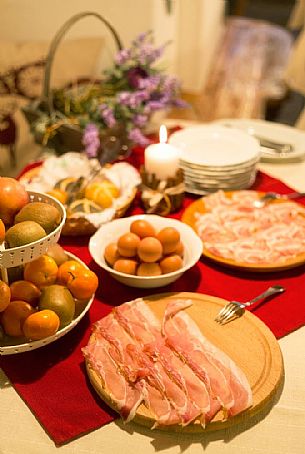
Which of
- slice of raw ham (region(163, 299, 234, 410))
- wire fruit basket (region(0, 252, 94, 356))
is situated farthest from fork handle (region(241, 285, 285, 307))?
wire fruit basket (region(0, 252, 94, 356))

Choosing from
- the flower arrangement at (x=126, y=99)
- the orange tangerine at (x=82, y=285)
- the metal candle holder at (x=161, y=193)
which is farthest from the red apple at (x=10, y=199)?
the flower arrangement at (x=126, y=99)

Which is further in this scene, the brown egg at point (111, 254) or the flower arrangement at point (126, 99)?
the flower arrangement at point (126, 99)

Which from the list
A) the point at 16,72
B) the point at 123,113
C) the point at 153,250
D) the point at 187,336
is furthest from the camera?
the point at 16,72

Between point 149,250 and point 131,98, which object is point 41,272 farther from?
point 131,98

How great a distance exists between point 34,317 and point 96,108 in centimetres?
90

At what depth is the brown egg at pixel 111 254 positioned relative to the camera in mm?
1120

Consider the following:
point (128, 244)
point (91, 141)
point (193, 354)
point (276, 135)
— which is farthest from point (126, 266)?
point (276, 135)

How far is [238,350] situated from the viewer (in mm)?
932

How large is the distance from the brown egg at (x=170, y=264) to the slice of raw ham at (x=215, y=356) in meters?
0.11

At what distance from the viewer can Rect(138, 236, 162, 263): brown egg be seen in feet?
3.47

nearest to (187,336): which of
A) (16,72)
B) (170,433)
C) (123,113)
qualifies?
(170,433)

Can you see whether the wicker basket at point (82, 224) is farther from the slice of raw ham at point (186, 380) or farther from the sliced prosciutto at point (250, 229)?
the slice of raw ham at point (186, 380)

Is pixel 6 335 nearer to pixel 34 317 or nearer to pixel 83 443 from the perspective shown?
pixel 34 317

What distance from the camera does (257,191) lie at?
150 centimetres
